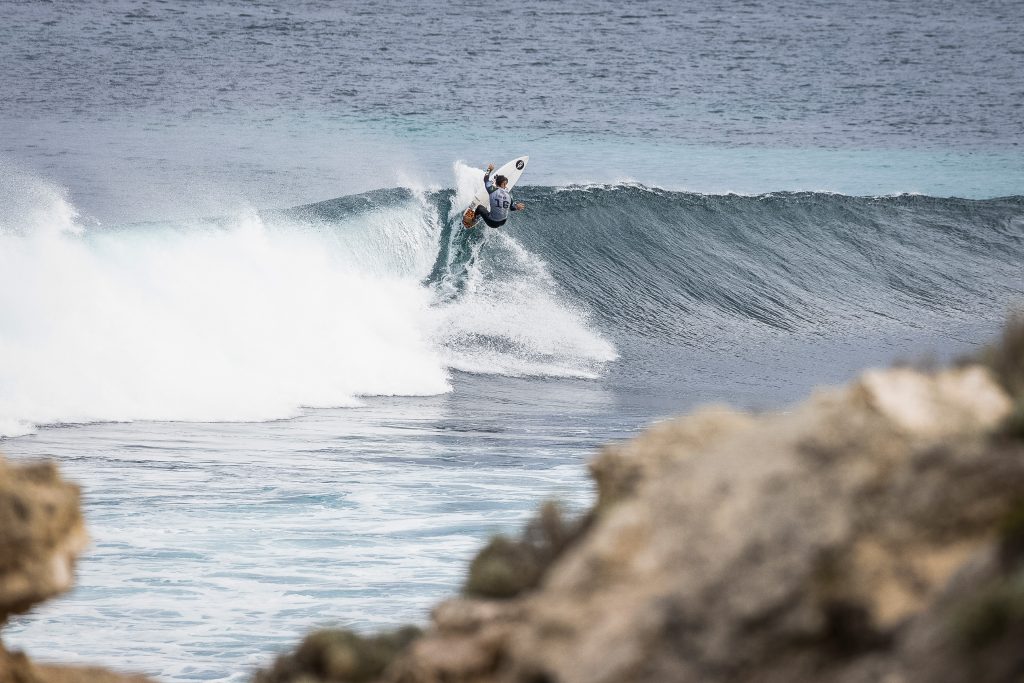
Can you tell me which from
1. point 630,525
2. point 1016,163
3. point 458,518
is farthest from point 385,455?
point 1016,163

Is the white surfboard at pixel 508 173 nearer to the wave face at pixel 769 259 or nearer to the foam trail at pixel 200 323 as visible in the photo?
the foam trail at pixel 200 323

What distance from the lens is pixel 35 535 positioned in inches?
200

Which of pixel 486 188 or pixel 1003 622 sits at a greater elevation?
pixel 486 188

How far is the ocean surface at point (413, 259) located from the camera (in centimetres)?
993

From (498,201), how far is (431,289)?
3716 millimetres

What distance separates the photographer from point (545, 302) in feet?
82.3

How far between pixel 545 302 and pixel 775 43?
40.2 m

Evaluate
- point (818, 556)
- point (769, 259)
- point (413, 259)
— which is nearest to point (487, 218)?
point (413, 259)

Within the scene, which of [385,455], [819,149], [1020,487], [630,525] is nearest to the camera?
[1020,487]

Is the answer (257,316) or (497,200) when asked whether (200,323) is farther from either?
(497,200)

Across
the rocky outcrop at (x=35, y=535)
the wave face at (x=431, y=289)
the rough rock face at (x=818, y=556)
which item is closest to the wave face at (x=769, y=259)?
the wave face at (x=431, y=289)

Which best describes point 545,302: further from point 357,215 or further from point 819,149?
point 819,149

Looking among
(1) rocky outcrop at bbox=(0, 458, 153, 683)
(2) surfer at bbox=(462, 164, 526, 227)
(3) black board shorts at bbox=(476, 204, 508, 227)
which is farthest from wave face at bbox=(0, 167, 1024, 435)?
(1) rocky outcrop at bbox=(0, 458, 153, 683)

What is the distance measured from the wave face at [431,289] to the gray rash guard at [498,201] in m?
2.27
